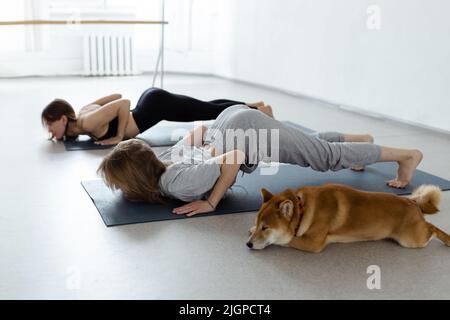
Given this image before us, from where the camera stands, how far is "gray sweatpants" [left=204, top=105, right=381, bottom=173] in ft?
9.67

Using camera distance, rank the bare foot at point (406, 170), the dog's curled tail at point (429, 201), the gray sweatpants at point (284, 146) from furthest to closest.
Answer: the bare foot at point (406, 170) < the gray sweatpants at point (284, 146) < the dog's curled tail at point (429, 201)

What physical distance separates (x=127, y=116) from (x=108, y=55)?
4.35 meters

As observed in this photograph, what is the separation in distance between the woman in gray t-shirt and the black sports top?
1.19 meters

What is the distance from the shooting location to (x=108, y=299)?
1.94m

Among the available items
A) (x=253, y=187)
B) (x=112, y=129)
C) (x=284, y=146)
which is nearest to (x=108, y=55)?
(x=112, y=129)

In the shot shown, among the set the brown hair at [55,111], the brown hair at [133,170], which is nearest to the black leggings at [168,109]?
the brown hair at [55,111]

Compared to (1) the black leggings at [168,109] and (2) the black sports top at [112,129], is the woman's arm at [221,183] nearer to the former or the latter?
(1) the black leggings at [168,109]

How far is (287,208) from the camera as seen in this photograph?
7.17 feet

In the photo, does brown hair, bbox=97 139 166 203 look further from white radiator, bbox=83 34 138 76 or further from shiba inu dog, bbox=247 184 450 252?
white radiator, bbox=83 34 138 76

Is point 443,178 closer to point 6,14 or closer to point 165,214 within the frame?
point 165,214

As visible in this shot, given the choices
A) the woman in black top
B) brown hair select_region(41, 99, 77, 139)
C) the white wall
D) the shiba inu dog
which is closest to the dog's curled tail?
the shiba inu dog

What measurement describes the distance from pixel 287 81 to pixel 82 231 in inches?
183

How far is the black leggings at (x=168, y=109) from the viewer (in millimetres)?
4203

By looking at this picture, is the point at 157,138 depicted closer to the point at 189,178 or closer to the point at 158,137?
the point at 158,137
